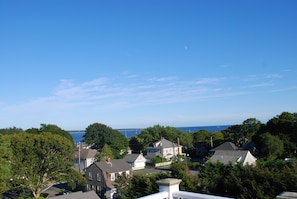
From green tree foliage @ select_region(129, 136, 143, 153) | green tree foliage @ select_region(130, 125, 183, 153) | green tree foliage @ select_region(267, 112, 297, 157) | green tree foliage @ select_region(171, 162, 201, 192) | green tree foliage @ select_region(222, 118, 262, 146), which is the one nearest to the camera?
green tree foliage @ select_region(171, 162, 201, 192)

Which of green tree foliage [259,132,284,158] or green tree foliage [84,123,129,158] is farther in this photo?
green tree foliage [84,123,129,158]

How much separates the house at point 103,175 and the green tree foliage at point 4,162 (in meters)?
9.79

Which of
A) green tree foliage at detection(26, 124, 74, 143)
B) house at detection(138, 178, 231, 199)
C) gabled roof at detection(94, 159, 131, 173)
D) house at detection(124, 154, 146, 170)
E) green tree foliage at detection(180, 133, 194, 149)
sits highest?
green tree foliage at detection(26, 124, 74, 143)

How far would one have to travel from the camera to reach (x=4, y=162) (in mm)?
24844

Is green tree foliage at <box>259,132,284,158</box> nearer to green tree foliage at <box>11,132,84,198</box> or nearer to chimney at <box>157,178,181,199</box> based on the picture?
green tree foliage at <box>11,132,84,198</box>

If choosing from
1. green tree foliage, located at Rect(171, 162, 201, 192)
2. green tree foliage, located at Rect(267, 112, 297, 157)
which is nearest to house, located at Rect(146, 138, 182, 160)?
green tree foliage, located at Rect(267, 112, 297, 157)

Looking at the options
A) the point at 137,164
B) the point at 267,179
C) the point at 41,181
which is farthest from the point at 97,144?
the point at 267,179

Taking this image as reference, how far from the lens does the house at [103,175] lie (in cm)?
3115

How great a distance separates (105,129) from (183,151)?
18.0 metres

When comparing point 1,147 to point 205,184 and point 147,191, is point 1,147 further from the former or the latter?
point 205,184

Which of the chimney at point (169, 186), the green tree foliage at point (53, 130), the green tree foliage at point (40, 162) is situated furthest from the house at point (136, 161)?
the chimney at point (169, 186)

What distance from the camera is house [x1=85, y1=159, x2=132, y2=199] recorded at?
31.2 m

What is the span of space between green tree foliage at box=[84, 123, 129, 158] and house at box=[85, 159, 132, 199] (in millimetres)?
19422

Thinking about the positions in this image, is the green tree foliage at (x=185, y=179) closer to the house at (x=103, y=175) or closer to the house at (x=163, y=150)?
the house at (x=103, y=175)
